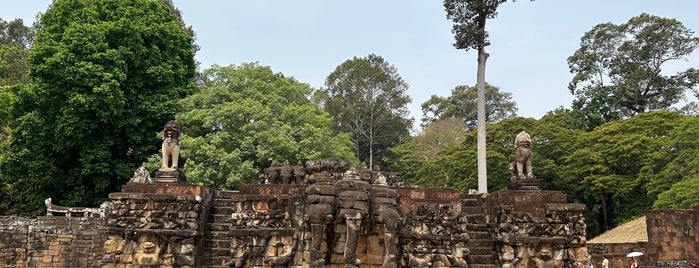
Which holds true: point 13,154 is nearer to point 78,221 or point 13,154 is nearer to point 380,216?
point 78,221

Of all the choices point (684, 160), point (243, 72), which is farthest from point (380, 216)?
point (684, 160)

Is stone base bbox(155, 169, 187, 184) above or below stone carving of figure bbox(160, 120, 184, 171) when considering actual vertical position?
below

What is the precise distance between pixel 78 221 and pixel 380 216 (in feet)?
37.7

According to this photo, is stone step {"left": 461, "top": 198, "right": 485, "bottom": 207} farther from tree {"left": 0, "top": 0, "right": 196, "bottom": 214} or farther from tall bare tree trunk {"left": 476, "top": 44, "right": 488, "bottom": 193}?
tree {"left": 0, "top": 0, "right": 196, "bottom": 214}

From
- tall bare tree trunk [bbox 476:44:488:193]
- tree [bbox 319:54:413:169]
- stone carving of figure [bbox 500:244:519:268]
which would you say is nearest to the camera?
stone carving of figure [bbox 500:244:519:268]

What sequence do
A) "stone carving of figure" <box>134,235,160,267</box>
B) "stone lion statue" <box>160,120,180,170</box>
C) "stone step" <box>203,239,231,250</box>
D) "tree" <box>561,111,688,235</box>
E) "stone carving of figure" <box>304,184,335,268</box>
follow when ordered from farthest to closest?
1. "tree" <box>561,111,688,235</box>
2. "stone lion statue" <box>160,120,180,170</box>
3. "stone step" <box>203,239,231,250</box>
4. "stone carving of figure" <box>134,235,160,267</box>
5. "stone carving of figure" <box>304,184,335,268</box>

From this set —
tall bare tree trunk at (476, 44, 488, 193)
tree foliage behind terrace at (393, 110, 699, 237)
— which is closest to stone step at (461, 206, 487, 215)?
tall bare tree trunk at (476, 44, 488, 193)

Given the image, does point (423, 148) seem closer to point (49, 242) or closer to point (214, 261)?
point (49, 242)

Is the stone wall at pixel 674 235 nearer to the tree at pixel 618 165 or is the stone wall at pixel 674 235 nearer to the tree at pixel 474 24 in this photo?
the tree at pixel 474 24

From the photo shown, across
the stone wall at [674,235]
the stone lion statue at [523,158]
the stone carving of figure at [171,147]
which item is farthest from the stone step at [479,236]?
the stone wall at [674,235]

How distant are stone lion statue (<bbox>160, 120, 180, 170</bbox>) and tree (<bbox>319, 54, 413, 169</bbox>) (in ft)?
88.6

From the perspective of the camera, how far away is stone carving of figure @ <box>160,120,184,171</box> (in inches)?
446

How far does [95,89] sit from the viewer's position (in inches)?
750

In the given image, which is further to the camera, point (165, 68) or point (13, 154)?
point (165, 68)
